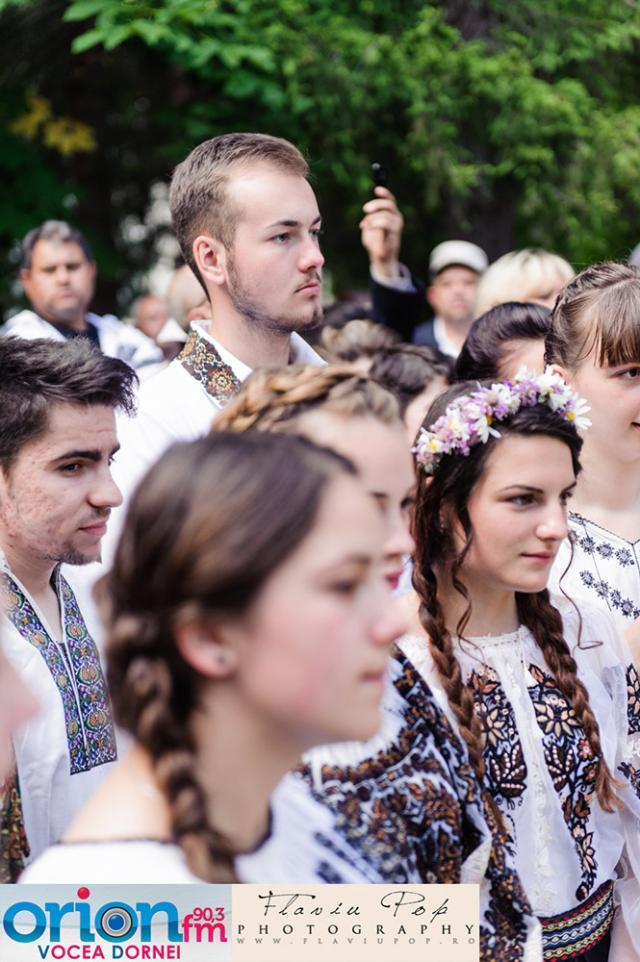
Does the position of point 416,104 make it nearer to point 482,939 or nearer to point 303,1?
point 303,1

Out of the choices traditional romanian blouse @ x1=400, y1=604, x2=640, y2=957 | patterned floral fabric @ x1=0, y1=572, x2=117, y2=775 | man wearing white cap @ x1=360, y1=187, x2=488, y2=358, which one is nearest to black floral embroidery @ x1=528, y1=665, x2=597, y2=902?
traditional romanian blouse @ x1=400, y1=604, x2=640, y2=957

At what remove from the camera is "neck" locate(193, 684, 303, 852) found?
1.40 m

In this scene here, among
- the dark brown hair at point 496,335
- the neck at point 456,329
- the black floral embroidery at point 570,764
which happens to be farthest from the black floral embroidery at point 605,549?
the neck at point 456,329

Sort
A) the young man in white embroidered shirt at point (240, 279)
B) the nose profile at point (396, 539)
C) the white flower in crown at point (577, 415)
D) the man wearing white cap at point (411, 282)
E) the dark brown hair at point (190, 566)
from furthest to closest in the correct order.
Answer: the man wearing white cap at point (411, 282) < the young man in white embroidered shirt at point (240, 279) < the white flower in crown at point (577, 415) < the nose profile at point (396, 539) < the dark brown hair at point (190, 566)

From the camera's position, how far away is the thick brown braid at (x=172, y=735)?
1379 mm

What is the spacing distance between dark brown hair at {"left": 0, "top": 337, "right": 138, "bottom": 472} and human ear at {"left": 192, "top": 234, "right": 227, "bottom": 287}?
0.69 meters

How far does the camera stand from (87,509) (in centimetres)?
256

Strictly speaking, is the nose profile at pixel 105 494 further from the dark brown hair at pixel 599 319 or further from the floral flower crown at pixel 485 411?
the dark brown hair at pixel 599 319

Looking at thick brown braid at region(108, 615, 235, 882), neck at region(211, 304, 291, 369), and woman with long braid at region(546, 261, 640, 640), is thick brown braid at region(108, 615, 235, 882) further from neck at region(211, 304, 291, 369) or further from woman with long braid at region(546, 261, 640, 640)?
neck at region(211, 304, 291, 369)

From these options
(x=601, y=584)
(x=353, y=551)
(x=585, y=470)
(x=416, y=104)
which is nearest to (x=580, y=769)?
(x=601, y=584)

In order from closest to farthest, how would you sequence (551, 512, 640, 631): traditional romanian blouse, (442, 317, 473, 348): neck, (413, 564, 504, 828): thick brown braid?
(413, 564, 504, 828): thick brown braid → (551, 512, 640, 631): traditional romanian blouse → (442, 317, 473, 348): neck

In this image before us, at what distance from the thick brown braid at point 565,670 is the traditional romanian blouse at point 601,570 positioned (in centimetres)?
29

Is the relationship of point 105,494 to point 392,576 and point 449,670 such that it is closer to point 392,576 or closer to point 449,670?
point 449,670

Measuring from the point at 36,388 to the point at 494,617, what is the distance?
1.05 meters
